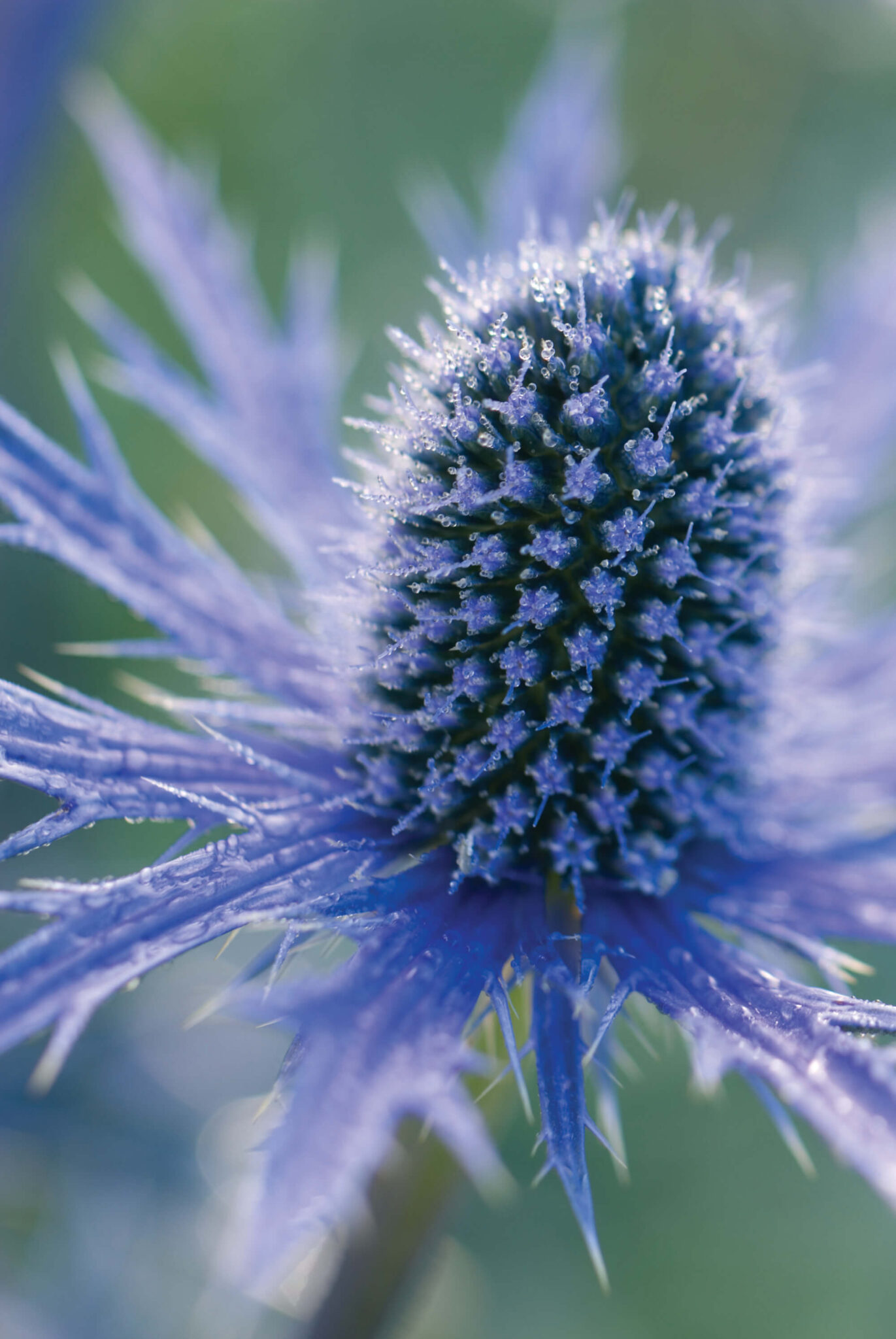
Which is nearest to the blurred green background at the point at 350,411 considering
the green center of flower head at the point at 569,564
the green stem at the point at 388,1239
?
the green stem at the point at 388,1239

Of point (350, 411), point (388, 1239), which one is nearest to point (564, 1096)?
point (388, 1239)

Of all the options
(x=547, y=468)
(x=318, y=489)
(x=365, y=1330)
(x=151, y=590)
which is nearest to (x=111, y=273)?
(x=318, y=489)

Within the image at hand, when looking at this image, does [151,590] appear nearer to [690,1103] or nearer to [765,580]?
[765,580]

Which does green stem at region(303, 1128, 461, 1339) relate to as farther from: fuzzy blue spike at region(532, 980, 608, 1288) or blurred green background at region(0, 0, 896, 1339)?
fuzzy blue spike at region(532, 980, 608, 1288)

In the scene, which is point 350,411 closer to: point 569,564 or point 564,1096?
point 569,564

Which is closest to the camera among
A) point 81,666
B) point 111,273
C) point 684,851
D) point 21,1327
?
point 684,851

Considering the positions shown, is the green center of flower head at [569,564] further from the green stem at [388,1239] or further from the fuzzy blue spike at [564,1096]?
the green stem at [388,1239]
